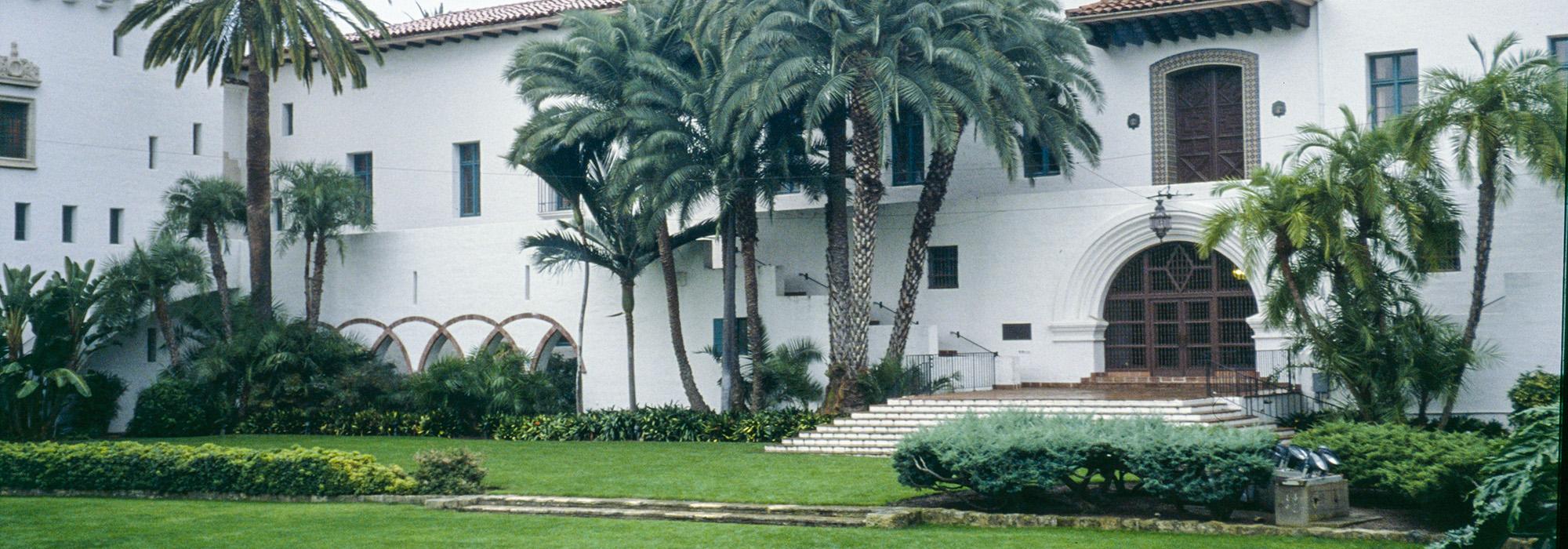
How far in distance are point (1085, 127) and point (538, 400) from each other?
40.3 ft

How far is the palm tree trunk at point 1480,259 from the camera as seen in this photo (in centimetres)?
2394

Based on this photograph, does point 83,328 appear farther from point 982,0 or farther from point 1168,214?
point 1168,214

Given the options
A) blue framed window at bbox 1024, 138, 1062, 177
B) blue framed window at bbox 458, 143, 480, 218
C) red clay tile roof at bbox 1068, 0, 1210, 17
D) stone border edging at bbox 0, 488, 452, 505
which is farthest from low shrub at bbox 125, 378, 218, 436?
red clay tile roof at bbox 1068, 0, 1210, 17

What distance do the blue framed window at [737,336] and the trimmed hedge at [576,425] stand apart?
213 cm

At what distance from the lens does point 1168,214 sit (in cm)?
2930

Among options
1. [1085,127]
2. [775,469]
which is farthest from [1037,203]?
[775,469]

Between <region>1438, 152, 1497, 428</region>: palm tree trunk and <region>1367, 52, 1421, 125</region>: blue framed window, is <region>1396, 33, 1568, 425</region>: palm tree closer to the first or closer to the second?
<region>1438, 152, 1497, 428</region>: palm tree trunk

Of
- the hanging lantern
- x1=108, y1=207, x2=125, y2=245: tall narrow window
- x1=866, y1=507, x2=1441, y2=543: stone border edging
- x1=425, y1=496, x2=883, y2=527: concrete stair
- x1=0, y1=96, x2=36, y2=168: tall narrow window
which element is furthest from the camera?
x1=108, y1=207, x2=125, y2=245: tall narrow window

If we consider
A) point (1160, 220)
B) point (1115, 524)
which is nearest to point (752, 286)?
point (1160, 220)

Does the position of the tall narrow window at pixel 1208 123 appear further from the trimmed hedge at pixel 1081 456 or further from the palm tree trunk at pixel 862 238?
the trimmed hedge at pixel 1081 456

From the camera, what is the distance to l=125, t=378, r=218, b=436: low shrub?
32719 millimetres

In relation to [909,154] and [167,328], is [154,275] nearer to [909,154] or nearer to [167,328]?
[167,328]

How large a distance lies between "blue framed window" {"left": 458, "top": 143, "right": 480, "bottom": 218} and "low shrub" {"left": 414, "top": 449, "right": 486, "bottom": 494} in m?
18.8

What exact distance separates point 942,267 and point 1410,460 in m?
16.5
